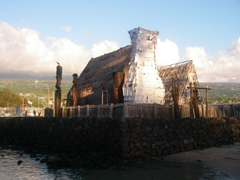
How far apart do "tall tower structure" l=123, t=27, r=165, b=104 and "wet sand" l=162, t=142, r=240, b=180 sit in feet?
28.9

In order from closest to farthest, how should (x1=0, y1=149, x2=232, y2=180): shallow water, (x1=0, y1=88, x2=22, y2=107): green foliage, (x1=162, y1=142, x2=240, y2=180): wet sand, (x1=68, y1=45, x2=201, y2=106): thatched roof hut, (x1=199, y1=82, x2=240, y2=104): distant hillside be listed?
(x1=0, y1=149, x2=232, y2=180): shallow water < (x1=162, y1=142, x2=240, y2=180): wet sand < (x1=68, y1=45, x2=201, y2=106): thatched roof hut < (x1=199, y1=82, x2=240, y2=104): distant hillside < (x1=0, y1=88, x2=22, y2=107): green foliage

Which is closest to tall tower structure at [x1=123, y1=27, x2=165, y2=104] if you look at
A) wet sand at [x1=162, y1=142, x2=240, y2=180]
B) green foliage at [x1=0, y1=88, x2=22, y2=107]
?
wet sand at [x1=162, y1=142, x2=240, y2=180]

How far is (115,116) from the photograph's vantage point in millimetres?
15266

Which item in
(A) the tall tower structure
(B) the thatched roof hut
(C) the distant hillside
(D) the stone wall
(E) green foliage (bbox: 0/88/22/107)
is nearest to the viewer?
(D) the stone wall

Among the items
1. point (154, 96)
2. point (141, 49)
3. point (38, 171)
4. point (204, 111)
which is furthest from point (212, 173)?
point (141, 49)

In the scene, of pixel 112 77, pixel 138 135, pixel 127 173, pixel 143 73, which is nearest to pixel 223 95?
pixel 112 77

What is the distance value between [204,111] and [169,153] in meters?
4.70

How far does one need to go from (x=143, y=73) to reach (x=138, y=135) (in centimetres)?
1060

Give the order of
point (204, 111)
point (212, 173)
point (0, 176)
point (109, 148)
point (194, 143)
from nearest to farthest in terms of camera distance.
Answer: point (212, 173) → point (0, 176) → point (109, 148) → point (194, 143) → point (204, 111)

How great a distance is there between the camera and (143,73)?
946 inches

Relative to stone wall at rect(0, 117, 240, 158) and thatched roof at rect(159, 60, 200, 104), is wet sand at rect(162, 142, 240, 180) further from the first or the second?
thatched roof at rect(159, 60, 200, 104)

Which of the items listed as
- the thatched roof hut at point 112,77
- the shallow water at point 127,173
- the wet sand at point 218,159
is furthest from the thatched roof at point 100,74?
the shallow water at point 127,173

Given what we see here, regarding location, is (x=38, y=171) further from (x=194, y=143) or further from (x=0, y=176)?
(x=194, y=143)

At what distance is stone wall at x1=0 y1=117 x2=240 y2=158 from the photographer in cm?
1402
